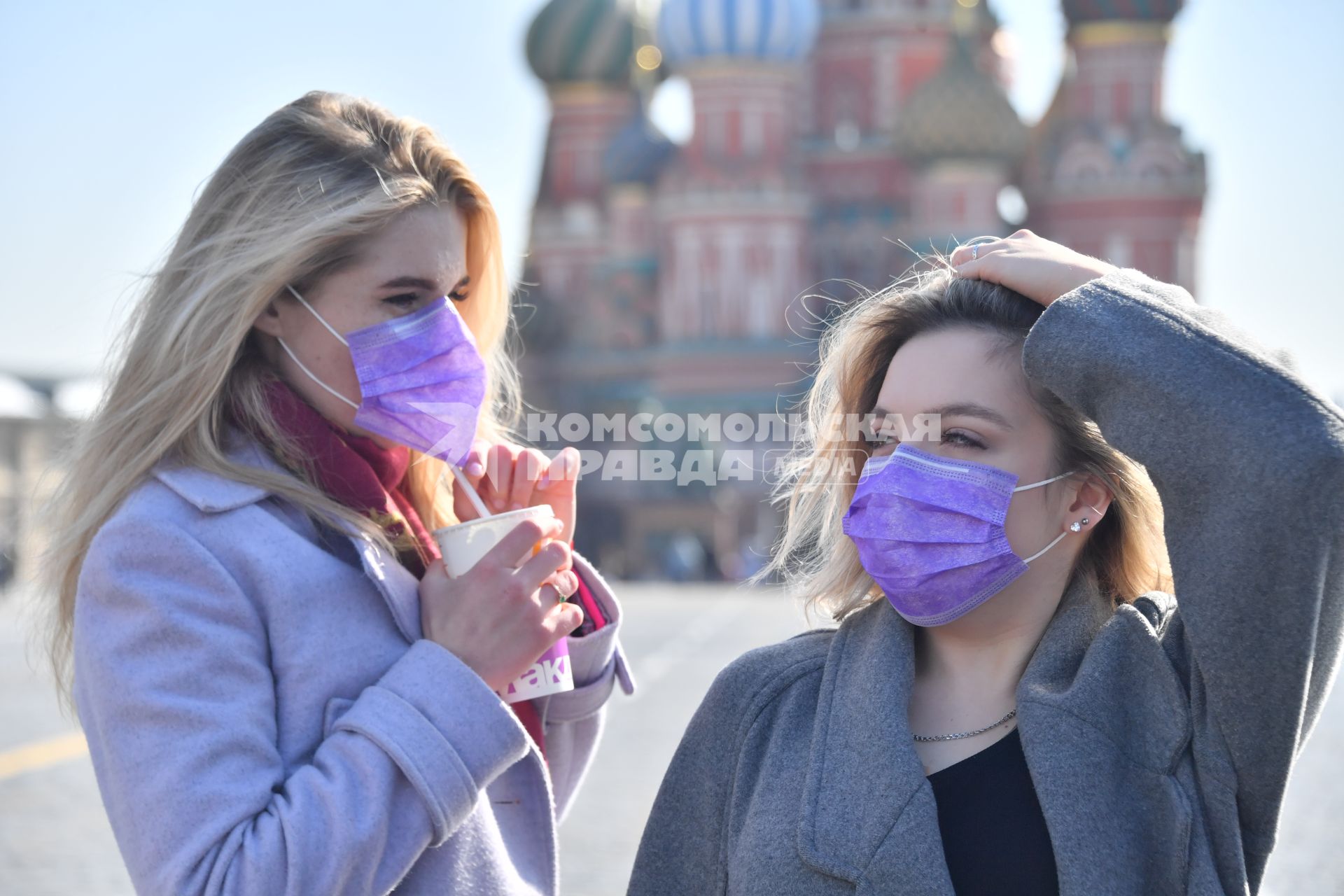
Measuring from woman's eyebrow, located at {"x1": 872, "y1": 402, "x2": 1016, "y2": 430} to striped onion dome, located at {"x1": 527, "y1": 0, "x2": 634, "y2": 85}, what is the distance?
137 feet

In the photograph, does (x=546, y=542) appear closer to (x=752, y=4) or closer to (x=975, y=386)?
(x=975, y=386)

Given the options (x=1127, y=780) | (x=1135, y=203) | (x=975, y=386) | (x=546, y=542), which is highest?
(x=975, y=386)

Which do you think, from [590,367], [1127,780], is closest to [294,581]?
[1127,780]

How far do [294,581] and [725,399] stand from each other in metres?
33.8

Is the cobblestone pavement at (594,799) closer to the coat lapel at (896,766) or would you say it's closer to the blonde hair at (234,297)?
the blonde hair at (234,297)

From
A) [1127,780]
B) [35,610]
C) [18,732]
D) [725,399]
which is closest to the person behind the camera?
[1127,780]

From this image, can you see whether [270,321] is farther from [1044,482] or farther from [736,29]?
[736,29]

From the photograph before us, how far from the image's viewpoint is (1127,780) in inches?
86.7

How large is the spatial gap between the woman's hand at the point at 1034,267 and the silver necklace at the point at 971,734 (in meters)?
0.58

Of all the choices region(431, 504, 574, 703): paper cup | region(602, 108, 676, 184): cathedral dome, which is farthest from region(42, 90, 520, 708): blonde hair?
region(602, 108, 676, 184): cathedral dome

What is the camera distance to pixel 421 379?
2506mm

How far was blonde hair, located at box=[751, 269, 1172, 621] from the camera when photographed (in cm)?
245

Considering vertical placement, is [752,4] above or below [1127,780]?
below

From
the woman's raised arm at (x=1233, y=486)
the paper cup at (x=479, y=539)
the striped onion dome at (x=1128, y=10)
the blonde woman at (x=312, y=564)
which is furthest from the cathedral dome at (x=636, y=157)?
the woman's raised arm at (x=1233, y=486)
